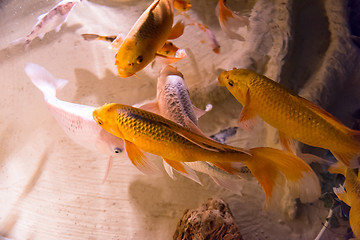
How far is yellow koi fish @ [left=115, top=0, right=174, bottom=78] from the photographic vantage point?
1.20 meters

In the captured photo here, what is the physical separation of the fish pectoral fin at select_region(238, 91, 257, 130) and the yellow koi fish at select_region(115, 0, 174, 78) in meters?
0.57

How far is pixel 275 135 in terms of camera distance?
2.26m

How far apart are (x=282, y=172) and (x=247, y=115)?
0.36m

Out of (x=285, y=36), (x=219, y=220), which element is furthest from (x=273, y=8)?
(x=219, y=220)

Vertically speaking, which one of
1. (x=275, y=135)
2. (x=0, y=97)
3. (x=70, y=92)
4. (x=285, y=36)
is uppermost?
(x=285, y=36)

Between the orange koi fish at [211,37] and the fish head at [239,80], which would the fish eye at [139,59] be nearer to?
the fish head at [239,80]

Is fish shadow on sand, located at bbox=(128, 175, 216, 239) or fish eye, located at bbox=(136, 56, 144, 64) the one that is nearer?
fish eye, located at bbox=(136, 56, 144, 64)

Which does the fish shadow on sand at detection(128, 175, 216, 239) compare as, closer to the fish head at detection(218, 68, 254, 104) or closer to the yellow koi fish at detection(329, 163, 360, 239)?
the yellow koi fish at detection(329, 163, 360, 239)

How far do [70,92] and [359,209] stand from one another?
2.82m

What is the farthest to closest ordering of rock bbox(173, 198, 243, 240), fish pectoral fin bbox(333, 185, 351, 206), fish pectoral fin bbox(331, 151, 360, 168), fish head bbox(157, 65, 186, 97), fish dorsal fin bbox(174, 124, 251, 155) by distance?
fish head bbox(157, 65, 186, 97) < fish pectoral fin bbox(333, 185, 351, 206) < rock bbox(173, 198, 243, 240) < fish pectoral fin bbox(331, 151, 360, 168) < fish dorsal fin bbox(174, 124, 251, 155)

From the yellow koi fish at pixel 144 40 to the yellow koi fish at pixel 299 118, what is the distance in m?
0.51

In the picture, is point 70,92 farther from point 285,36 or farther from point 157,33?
point 285,36

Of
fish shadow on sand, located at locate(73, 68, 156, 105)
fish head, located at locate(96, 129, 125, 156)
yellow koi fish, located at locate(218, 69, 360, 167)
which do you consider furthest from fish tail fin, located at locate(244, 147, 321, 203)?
fish shadow on sand, located at locate(73, 68, 156, 105)

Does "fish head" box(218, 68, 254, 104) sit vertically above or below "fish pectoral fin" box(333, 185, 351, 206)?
above
